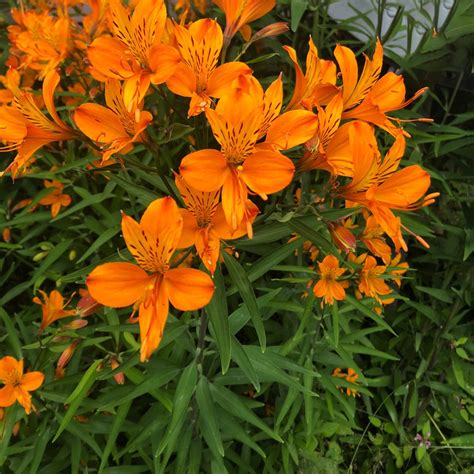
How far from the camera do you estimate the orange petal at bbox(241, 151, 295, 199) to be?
54 cm

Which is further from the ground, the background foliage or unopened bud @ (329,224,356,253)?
unopened bud @ (329,224,356,253)

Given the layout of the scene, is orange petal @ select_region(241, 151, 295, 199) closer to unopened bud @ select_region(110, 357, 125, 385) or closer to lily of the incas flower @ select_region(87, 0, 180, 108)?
lily of the incas flower @ select_region(87, 0, 180, 108)

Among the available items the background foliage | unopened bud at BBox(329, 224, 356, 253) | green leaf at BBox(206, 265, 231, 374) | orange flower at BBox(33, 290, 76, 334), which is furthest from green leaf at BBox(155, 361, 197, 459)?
unopened bud at BBox(329, 224, 356, 253)

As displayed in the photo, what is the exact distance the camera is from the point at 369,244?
86 centimetres


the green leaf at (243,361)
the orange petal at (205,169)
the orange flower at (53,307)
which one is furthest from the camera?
the orange flower at (53,307)

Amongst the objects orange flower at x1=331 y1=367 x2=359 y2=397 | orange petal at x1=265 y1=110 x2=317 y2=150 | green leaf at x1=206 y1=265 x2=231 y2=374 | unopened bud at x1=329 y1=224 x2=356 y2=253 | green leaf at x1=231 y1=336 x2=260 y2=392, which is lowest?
orange flower at x1=331 y1=367 x2=359 y2=397

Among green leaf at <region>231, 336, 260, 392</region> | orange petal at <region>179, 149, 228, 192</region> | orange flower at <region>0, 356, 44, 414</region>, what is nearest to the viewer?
orange petal at <region>179, 149, 228, 192</region>

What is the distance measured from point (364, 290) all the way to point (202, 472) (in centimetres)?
67

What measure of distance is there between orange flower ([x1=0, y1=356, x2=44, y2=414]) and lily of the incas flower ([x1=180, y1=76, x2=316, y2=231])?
66 centimetres

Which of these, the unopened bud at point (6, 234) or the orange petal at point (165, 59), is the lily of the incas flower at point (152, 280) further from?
the unopened bud at point (6, 234)

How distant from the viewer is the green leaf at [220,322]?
2.39 ft

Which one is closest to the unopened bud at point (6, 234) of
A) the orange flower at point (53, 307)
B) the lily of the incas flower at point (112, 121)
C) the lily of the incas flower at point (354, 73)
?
the orange flower at point (53, 307)

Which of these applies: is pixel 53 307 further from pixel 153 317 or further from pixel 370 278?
pixel 370 278

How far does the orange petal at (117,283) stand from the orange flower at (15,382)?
0.53m
